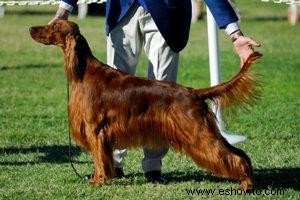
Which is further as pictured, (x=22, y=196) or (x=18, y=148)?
(x=18, y=148)

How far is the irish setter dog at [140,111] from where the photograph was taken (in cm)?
635

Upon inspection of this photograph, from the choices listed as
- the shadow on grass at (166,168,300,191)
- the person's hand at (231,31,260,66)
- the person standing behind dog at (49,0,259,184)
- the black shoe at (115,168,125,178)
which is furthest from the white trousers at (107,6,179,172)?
the person's hand at (231,31,260,66)

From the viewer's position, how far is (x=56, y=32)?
6520 millimetres

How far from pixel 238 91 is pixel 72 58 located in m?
1.26

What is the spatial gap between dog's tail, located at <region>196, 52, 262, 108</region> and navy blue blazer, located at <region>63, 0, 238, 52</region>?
440 mm

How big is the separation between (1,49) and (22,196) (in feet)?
39.1

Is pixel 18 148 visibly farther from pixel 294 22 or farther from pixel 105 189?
pixel 294 22

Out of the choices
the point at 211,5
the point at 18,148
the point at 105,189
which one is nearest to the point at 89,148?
the point at 105,189

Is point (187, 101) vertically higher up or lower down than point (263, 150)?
higher up

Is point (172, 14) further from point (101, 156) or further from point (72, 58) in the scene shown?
point (101, 156)

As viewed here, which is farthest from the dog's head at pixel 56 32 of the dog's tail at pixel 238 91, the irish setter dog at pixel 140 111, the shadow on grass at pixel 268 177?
the shadow on grass at pixel 268 177

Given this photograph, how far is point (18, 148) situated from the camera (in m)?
8.52

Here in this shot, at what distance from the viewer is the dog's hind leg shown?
6.34 m

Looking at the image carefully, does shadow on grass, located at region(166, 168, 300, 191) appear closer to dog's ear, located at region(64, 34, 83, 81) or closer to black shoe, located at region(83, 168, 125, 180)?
black shoe, located at region(83, 168, 125, 180)
